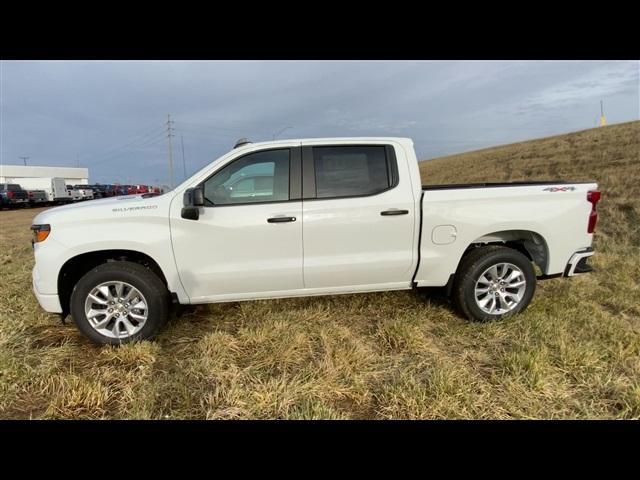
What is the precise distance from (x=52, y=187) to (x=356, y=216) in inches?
1163

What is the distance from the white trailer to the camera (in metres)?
25.4

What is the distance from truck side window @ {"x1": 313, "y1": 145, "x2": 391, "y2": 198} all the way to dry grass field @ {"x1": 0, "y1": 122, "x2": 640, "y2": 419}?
137 cm

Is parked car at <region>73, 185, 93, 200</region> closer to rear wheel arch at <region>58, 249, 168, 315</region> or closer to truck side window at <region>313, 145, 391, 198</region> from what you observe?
rear wheel arch at <region>58, 249, 168, 315</region>

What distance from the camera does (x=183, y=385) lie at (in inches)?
109

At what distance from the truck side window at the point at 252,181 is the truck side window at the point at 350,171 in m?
0.34

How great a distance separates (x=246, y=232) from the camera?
330 cm

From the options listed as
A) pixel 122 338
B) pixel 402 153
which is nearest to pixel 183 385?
pixel 122 338

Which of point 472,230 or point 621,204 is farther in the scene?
point 621,204

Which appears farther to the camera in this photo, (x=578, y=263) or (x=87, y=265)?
(x=578, y=263)

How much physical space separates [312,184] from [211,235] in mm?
1054

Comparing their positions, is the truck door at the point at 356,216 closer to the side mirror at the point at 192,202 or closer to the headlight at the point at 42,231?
the side mirror at the point at 192,202

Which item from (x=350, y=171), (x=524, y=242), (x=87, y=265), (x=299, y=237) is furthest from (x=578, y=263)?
(x=87, y=265)

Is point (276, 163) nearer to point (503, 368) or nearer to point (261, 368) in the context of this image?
point (261, 368)

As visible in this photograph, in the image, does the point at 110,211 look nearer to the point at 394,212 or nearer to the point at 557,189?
the point at 394,212
